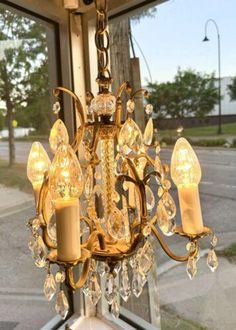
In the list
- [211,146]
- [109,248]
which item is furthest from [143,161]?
[211,146]

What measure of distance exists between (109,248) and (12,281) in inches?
36.9

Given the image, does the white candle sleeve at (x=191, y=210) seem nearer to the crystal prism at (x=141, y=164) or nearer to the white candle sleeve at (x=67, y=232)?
the crystal prism at (x=141, y=164)

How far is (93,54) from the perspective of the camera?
1.70 meters

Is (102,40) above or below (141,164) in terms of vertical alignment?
above

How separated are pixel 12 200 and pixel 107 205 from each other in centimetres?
83

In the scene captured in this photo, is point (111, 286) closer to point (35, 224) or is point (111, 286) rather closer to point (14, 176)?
point (35, 224)

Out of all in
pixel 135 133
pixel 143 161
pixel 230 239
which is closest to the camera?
pixel 135 133

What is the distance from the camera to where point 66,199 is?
72 centimetres

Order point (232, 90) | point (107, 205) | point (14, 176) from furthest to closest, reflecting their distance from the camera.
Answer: point (14, 176) < point (232, 90) < point (107, 205)

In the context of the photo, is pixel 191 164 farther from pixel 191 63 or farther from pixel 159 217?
pixel 191 63

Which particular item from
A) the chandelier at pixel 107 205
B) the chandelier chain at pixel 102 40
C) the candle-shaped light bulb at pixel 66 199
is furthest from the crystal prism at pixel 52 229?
the chandelier chain at pixel 102 40

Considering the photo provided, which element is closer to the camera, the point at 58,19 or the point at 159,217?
the point at 159,217

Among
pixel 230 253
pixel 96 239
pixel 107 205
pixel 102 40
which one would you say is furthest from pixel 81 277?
pixel 230 253

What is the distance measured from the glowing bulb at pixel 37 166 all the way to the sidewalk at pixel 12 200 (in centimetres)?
67
